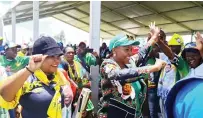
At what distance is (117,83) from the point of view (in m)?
3.20

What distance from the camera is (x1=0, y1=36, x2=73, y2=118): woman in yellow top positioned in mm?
2328

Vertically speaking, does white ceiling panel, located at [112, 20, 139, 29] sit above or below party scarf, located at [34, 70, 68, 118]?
above

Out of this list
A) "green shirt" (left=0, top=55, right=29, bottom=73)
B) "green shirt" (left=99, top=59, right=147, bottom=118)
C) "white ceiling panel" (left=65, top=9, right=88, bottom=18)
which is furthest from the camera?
"white ceiling panel" (left=65, top=9, right=88, bottom=18)

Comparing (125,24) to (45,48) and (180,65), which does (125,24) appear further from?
(45,48)

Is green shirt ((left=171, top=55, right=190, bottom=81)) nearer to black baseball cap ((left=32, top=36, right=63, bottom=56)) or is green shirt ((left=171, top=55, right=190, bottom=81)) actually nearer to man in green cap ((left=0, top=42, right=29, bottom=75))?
black baseball cap ((left=32, top=36, right=63, bottom=56))

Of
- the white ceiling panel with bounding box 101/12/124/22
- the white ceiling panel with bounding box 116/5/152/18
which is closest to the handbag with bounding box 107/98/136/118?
the white ceiling panel with bounding box 116/5/152/18

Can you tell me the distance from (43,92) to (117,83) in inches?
37.9

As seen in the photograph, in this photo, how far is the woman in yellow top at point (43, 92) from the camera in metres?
2.33

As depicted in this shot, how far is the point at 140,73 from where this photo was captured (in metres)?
3.05

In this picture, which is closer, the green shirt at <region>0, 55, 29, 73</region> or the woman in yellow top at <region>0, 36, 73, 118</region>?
the woman in yellow top at <region>0, 36, 73, 118</region>

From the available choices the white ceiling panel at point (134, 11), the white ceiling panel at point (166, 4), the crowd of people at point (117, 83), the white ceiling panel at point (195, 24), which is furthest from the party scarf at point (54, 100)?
the white ceiling panel at point (195, 24)

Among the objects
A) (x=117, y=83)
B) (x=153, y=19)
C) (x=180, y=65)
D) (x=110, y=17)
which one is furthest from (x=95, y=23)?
(x=110, y=17)

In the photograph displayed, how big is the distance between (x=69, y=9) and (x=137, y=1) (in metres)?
4.46

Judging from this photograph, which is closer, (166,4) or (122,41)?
(122,41)
